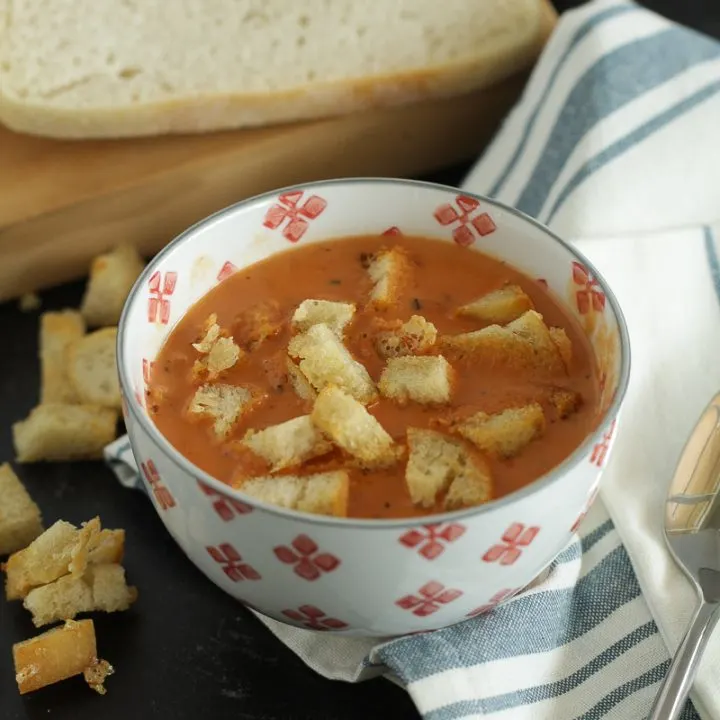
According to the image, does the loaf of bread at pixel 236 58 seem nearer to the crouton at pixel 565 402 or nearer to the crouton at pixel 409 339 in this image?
the crouton at pixel 409 339

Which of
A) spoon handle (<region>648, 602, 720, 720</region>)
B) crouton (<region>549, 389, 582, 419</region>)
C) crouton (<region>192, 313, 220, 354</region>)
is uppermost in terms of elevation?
crouton (<region>549, 389, 582, 419</region>)

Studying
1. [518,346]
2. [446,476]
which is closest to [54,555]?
[446,476]

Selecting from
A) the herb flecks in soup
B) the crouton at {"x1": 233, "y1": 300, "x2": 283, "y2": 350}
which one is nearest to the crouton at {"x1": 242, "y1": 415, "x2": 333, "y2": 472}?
the herb flecks in soup

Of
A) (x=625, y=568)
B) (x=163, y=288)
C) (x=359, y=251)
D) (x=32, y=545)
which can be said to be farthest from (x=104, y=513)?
(x=625, y=568)

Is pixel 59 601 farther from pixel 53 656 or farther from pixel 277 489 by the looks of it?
pixel 277 489

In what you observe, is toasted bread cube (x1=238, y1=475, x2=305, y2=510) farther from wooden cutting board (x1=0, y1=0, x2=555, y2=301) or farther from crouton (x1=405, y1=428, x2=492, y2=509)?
wooden cutting board (x1=0, y1=0, x2=555, y2=301)


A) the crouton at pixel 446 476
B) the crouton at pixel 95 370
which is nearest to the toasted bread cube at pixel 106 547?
the crouton at pixel 95 370
